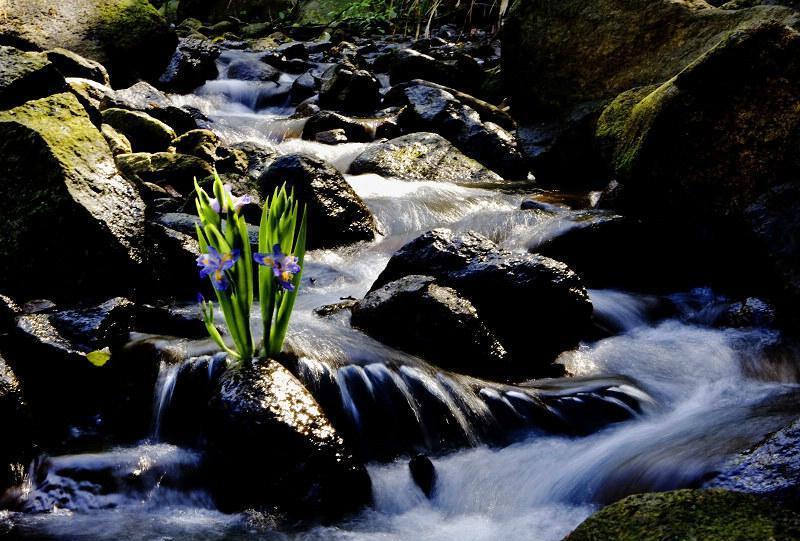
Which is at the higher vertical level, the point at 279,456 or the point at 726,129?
the point at 726,129

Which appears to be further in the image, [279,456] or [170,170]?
[170,170]

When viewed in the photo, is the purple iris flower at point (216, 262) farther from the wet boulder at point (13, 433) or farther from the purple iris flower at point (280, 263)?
the wet boulder at point (13, 433)

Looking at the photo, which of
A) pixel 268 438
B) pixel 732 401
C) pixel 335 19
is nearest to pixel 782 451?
pixel 732 401

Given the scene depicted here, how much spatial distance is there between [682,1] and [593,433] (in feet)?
21.8

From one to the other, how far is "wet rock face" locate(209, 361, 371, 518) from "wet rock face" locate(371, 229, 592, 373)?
5.69 ft

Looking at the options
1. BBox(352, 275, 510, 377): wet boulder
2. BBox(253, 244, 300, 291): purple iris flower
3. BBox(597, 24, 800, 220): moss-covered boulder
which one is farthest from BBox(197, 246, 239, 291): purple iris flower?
BBox(597, 24, 800, 220): moss-covered boulder

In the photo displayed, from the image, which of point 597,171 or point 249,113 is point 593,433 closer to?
point 597,171

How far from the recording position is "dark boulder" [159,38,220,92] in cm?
1267

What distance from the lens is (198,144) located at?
27.2 feet

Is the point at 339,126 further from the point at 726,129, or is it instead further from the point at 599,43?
the point at 726,129

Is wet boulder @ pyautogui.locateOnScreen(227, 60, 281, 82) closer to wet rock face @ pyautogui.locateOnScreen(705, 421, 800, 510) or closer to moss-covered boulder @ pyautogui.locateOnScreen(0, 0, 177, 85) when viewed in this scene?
moss-covered boulder @ pyautogui.locateOnScreen(0, 0, 177, 85)

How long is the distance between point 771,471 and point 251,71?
13.4 meters

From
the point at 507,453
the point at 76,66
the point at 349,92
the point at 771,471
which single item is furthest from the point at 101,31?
the point at 771,471

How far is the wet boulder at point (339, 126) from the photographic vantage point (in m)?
10.1
